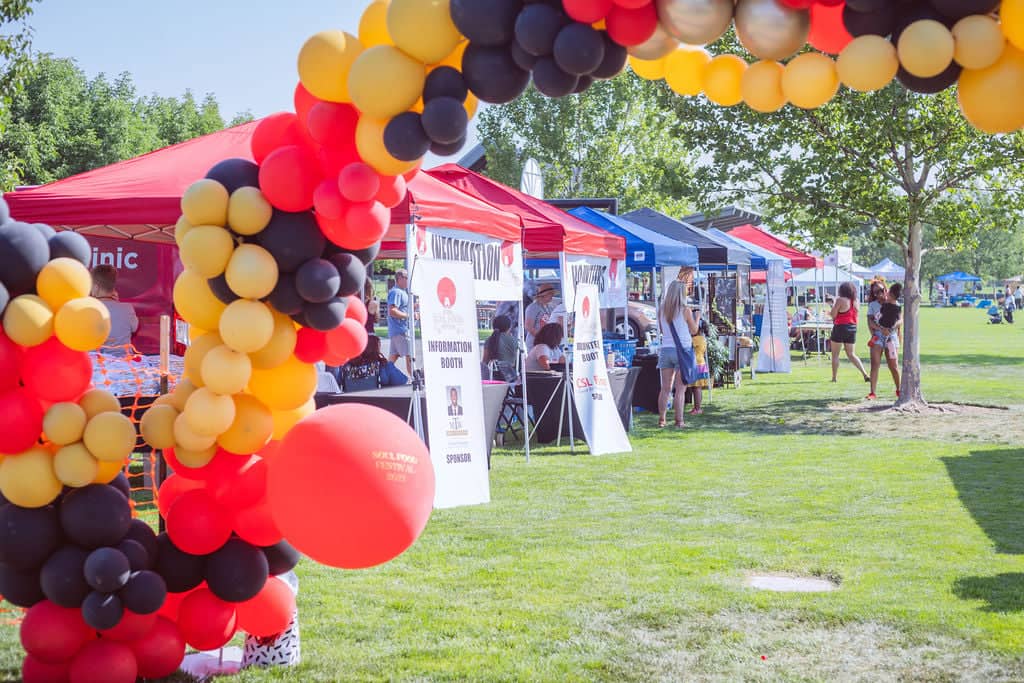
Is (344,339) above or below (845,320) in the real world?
below

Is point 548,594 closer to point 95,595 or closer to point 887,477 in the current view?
point 95,595

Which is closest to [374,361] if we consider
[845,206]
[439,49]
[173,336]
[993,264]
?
[173,336]

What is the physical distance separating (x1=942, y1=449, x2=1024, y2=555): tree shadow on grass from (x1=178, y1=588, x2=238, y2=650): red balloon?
5102 millimetres

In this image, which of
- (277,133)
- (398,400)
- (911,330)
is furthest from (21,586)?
(911,330)

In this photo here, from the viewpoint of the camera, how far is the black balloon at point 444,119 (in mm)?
3521

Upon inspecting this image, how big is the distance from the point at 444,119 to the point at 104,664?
102 inches

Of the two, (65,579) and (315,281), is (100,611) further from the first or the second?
(315,281)

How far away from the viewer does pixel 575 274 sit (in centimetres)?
1145

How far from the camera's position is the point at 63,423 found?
4.20 meters

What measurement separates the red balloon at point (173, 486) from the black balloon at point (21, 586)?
585 mm

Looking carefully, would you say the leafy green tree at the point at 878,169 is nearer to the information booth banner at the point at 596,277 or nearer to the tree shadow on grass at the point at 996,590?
the information booth banner at the point at 596,277

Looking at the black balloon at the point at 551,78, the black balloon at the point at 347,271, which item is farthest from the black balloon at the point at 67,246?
the black balloon at the point at 551,78

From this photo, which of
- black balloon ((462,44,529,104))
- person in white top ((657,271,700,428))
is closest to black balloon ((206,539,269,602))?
black balloon ((462,44,529,104))

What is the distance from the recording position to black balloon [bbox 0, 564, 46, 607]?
4.27m
